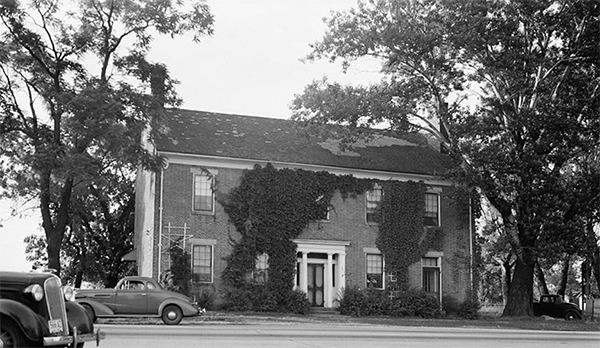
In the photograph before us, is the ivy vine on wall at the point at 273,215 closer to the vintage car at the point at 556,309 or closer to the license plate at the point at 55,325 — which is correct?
the vintage car at the point at 556,309

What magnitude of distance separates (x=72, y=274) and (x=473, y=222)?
27.1 metres

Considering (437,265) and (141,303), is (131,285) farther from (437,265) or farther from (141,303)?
(437,265)

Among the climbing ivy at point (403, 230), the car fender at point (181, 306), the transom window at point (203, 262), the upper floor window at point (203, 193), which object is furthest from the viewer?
the climbing ivy at point (403, 230)

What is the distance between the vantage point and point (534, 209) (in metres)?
35.7

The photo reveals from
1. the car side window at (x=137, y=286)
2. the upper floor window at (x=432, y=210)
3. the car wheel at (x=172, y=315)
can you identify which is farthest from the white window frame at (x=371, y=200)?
the car side window at (x=137, y=286)

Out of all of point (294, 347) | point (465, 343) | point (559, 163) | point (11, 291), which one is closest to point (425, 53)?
point (559, 163)

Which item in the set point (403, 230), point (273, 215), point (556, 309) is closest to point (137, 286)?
point (273, 215)

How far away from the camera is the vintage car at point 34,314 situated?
990cm

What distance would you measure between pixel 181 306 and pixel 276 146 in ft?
46.9

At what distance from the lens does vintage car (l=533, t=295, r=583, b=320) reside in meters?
44.5

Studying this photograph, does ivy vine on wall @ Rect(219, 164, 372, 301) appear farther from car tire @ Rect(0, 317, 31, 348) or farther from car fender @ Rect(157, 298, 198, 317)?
car tire @ Rect(0, 317, 31, 348)

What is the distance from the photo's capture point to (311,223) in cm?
3784

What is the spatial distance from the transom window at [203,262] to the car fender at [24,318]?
25.4m

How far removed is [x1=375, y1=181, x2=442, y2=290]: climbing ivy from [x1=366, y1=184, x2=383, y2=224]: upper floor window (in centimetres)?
24
